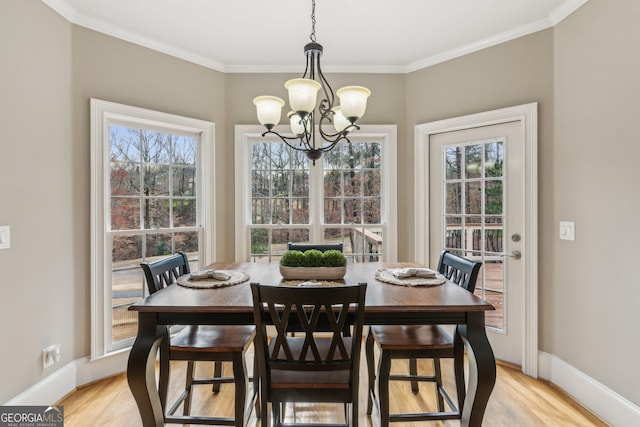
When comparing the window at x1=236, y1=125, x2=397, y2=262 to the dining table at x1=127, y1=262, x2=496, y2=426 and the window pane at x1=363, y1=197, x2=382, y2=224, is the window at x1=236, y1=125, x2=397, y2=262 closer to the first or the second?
the window pane at x1=363, y1=197, x2=382, y2=224

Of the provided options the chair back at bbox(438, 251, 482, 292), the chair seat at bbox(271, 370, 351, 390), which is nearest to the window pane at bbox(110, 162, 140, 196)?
the chair seat at bbox(271, 370, 351, 390)

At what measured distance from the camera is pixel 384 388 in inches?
63.9

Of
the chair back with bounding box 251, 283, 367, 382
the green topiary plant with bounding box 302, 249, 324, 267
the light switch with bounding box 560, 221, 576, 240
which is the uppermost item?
the light switch with bounding box 560, 221, 576, 240

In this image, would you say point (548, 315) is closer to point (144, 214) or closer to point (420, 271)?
point (420, 271)

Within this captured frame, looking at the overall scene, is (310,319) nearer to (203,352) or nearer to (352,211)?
(203,352)

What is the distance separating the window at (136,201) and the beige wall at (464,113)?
9 centimetres

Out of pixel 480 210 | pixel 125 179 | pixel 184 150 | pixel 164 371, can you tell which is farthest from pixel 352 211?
pixel 164 371

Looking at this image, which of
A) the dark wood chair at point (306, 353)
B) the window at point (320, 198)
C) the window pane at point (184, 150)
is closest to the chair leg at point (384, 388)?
the dark wood chair at point (306, 353)

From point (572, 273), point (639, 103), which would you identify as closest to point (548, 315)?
point (572, 273)

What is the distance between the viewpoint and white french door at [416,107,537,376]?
8.47ft

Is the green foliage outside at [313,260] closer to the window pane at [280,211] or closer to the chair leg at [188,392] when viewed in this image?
the chair leg at [188,392]

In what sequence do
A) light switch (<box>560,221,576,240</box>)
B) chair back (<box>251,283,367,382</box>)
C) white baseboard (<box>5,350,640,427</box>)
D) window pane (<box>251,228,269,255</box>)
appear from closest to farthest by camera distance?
chair back (<box>251,283,367,382</box>), white baseboard (<box>5,350,640,427</box>), light switch (<box>560,221,576,240</box>), window pane (<box>251,228,269,255</box>)

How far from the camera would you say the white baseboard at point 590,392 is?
6.13 feet

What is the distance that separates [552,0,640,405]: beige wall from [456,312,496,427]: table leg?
1.03 metres
